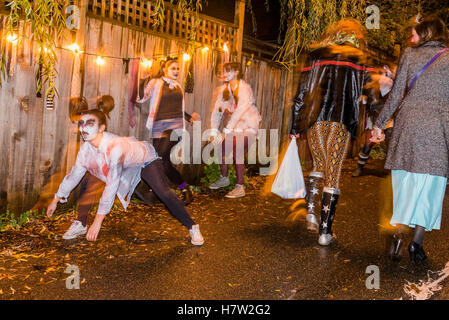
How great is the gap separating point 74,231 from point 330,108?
3016 mm

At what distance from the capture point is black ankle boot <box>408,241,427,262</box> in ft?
12.9

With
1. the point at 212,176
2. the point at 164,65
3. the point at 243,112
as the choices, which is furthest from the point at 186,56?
the point at 212,176

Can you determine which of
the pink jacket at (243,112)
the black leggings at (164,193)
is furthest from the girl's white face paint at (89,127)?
the pink jacket at (243,112)

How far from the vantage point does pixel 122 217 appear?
17.4 ft

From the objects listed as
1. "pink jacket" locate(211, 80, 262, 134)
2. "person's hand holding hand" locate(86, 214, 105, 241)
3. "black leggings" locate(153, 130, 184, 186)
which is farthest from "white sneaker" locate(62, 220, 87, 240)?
"pink jacket" locate(211, 80, 262, 134)

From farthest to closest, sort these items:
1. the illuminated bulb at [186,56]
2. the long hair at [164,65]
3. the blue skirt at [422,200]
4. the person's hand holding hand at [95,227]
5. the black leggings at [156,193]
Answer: the illuminated bulb at [186,56]
the long hair at [164,65]
the black leggings at [156,193]
the person's hand holding hand at [95,227]
the blue skirt at [422,200]

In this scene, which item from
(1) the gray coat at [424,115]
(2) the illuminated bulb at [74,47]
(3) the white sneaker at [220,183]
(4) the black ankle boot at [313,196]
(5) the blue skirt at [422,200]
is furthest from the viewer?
(3) the white sneaker at [220,183]

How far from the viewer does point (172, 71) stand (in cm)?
603

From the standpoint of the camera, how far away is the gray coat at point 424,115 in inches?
143

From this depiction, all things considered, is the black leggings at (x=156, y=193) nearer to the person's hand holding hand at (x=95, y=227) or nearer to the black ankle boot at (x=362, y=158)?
the person's hand holding hand at (x=95, y=227)

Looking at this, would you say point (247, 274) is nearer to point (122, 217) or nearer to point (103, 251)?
point (103, 251)

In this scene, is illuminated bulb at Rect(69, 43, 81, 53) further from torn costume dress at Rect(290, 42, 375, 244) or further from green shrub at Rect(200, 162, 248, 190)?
green shrub at Rect(200, 162, 248, 190)

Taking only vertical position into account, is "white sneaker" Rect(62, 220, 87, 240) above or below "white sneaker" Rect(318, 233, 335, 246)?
below
